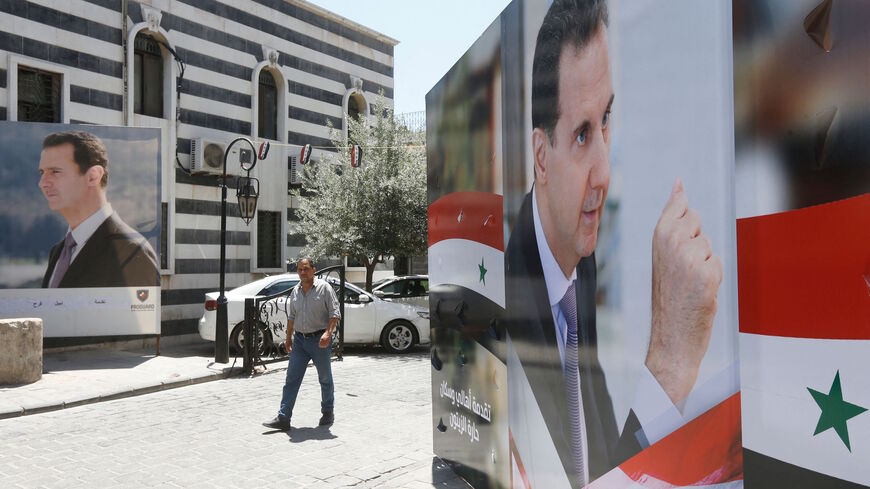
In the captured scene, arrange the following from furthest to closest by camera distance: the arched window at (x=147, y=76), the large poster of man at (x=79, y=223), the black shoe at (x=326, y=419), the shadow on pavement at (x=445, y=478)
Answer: the arched window at (x=147, y=76) < the large poster of man at (x=79, y=223) < the black shoe at (x=326, y=419) < the shadow on pavement at (x=445, y=478)

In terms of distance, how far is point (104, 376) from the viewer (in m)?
12.0

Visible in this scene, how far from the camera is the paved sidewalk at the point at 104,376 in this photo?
9.97 m

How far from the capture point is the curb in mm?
9375

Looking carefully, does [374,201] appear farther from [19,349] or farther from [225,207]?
[19,349]

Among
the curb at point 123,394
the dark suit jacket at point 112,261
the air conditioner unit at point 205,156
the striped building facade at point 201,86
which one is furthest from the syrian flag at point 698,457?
the air conditioner unit at point 205,156

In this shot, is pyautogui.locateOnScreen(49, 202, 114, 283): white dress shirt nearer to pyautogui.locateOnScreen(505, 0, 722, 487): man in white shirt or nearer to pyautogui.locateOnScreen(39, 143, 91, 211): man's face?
pyautogui.locateOnScreen(39, 143, 91, 211): man's face

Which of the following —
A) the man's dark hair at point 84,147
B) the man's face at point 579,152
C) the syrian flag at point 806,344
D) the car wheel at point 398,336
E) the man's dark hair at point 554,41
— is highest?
A: the man's dark hair at point 84,147

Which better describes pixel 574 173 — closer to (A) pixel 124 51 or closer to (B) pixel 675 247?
(B) pixel 675 247

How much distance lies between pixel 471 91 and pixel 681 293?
2900 mm

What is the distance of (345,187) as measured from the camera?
1822 cm

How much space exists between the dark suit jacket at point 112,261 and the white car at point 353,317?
4.29 ft

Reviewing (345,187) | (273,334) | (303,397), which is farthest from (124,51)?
(303,397)

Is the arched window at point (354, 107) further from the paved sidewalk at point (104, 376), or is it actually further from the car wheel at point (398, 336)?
the paved sidewalk at point (104, 376)

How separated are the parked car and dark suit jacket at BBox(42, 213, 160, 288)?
16.6ft
